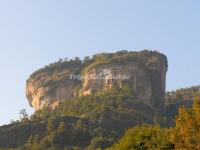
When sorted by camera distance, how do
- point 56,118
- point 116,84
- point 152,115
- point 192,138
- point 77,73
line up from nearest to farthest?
point 192,138, point 56,118, point 152,115, point 116,84, point 77,73

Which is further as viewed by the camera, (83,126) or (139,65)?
(139,65)

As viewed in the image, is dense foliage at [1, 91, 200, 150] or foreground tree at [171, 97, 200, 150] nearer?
foreground tree at [171, 97, 200, 150]

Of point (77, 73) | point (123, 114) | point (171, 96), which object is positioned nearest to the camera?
point (123, 114)

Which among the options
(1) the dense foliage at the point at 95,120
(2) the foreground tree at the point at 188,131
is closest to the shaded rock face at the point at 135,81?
(1) the dense foliage at the point at 95,120

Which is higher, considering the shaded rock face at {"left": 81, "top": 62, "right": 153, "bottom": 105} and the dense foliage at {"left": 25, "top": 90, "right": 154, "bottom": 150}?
the shaded rock face at {"left": 81, "top": 62, "right": 153, "bottom": 105}

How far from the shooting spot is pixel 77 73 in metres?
163

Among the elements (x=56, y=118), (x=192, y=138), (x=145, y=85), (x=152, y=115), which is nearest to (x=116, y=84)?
(x=145, y=85)

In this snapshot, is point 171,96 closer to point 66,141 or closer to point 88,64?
point 88,64

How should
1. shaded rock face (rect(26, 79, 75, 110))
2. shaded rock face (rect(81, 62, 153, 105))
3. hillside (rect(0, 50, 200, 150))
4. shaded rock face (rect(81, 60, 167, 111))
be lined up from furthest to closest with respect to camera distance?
shaded rock face (rect(26, 79, 75, 110)) → shaded rock face (rect(81, 60, 167, 111)) → shaded rock face (rect(81, 62, 153, 105)) → hillside (rect(0, 50, 200, 150))

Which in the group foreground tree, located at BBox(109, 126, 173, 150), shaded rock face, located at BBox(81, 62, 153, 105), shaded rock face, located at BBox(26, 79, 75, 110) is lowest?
foreground tree, located at BBox(109, 126, 173, 150)

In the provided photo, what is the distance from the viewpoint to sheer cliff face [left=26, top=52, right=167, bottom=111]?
5999 inches

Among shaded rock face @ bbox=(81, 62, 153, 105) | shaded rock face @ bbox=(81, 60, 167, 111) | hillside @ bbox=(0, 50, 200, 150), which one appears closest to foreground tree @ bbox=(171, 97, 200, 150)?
hillside @ bbox=(0, 50, 200, 150)

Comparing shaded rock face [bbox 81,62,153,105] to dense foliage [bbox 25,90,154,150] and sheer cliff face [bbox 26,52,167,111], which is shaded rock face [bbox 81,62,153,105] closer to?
sheer cliff face [bbox 26,52,167,111]

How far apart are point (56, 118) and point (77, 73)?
50.6 meters
